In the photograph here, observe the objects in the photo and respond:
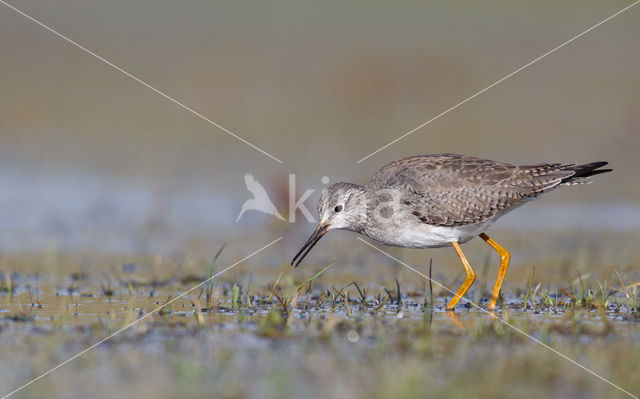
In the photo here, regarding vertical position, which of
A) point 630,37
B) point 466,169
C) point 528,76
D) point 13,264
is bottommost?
point 13,264

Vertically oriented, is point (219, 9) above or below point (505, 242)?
above

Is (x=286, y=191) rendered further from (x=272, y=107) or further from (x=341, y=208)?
(x=272, y=107)

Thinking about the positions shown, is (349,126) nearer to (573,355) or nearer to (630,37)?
(630,37)

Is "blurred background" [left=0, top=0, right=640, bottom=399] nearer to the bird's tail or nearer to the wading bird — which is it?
the wading bird

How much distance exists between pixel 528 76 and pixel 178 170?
10.4m

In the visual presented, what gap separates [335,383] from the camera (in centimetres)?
634

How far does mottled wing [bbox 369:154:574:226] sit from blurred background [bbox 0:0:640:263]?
2.91 m

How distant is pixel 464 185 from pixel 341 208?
4.31ft

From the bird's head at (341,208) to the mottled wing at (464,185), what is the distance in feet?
1.12

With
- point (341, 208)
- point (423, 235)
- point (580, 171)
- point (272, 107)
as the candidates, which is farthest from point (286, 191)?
point (272, 107)

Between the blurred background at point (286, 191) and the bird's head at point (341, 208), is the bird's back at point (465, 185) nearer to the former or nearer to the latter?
the bird's head at point (341, 208)

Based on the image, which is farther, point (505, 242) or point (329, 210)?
point (505, 242)

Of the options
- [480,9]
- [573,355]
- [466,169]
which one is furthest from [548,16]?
[573,355]

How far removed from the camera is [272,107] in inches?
838
